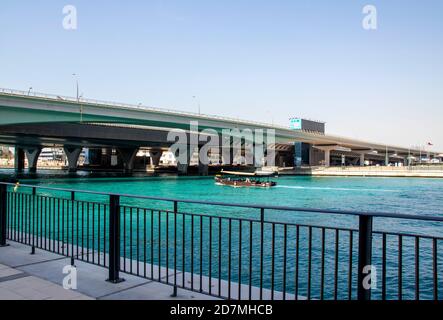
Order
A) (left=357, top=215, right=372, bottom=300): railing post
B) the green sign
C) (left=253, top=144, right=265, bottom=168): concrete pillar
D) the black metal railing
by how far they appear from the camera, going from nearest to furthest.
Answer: (left=357, top=215, right=372, bottom=300): railing post
the black metal railing
(left=253, top=144, right=265, bottom=168): concrete pillar
the green sign

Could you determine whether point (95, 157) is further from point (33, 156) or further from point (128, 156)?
point (128, 156)

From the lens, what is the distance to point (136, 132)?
62750 mm

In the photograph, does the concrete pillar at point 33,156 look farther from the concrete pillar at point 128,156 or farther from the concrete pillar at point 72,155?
the concrete pillar at point 128,156

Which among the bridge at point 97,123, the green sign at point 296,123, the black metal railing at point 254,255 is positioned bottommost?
the black metal railing at point 254,255

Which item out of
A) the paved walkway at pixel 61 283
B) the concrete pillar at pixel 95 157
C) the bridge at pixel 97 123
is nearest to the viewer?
the paved walkway at pixel 61 283

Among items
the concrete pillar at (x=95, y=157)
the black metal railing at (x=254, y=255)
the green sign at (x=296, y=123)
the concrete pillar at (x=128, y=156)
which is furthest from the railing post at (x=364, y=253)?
the green sign at (x=296, y=123)

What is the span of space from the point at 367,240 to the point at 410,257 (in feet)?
37.0

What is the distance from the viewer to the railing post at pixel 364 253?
3910mm

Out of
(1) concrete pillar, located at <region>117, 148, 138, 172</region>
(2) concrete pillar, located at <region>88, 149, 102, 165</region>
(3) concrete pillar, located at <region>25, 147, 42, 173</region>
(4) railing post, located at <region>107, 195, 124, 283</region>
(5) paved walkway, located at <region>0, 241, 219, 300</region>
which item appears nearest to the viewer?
(5) paved walkway, located at <region>0, 241, 219, 300</region>

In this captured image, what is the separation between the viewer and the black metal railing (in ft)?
14.2

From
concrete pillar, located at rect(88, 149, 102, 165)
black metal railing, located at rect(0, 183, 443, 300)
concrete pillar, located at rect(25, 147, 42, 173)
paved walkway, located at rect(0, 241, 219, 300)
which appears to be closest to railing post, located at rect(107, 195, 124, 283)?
black metal railing, located at rect(0, 183, 443, 300)

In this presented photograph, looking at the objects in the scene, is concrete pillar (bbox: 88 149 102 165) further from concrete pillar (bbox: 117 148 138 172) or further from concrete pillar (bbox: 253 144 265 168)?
concrete pillar (bbox: 253 144 265 168)
